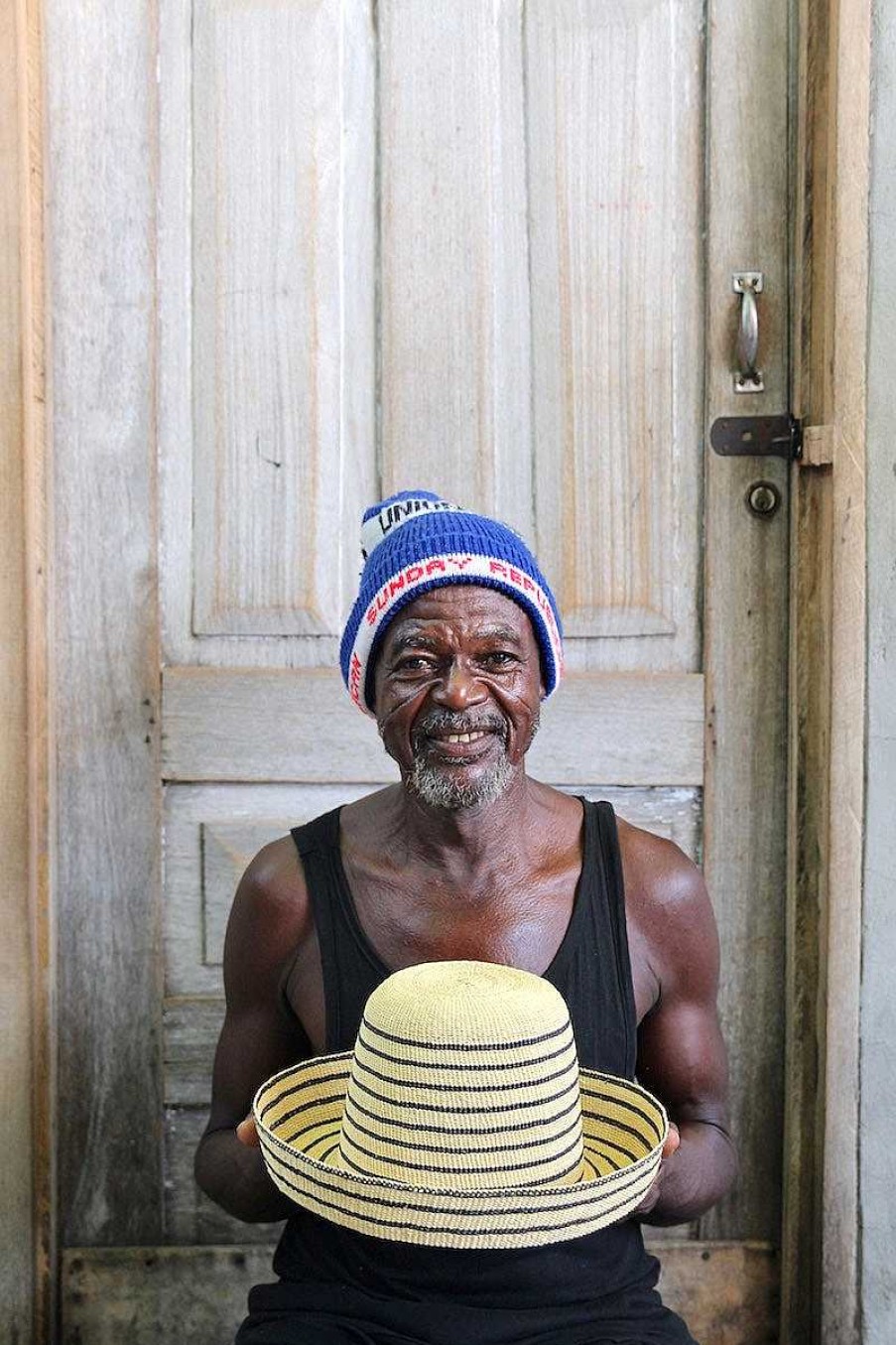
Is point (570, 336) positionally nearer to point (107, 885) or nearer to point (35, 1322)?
point (107, 885)

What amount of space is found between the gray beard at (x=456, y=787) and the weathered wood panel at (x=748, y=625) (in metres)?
0.86

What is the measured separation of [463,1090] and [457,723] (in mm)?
598

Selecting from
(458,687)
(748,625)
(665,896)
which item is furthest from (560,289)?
(665,896)

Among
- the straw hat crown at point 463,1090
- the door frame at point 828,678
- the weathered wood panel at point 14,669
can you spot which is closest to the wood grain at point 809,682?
the door frame at point 828,678

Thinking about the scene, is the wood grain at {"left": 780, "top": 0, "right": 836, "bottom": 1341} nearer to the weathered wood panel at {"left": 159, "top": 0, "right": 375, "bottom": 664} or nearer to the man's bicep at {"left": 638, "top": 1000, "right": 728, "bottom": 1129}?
the man's bicep at {"left": 638, "top": 1000, "right": 728, "bottom": 1129}

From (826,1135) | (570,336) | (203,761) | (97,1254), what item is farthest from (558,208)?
(97,1254)

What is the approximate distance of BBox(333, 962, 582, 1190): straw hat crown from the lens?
177cm

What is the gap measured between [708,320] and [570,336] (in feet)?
0.88

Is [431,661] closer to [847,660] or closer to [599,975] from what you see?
[599,975]

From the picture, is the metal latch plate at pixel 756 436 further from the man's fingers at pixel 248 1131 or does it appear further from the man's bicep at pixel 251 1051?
the man's fingers at pixel 248 1131

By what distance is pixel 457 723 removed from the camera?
7.25 ft

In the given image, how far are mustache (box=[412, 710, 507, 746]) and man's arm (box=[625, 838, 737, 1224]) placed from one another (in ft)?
1.13

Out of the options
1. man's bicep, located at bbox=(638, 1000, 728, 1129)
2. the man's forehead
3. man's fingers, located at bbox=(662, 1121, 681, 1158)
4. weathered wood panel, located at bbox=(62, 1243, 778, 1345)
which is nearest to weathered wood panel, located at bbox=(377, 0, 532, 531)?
the man's forehead

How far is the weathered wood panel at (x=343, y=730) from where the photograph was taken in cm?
298
